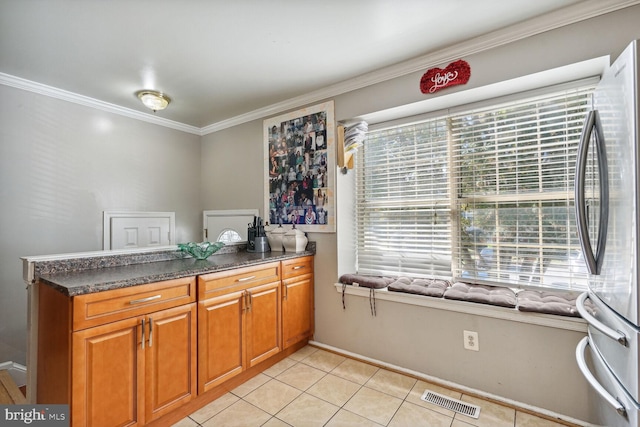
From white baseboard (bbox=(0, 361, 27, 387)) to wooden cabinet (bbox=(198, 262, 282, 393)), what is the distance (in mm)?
1775

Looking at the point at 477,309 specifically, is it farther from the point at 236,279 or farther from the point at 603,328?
the point at 236,279

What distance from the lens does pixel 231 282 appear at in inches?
82.9

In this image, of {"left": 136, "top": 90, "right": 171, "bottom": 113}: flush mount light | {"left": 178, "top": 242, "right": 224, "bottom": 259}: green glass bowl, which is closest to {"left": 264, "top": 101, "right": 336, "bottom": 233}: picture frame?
{"left": 178, "top": 242, "right": 224, "bottom": 259}: green glass bowl

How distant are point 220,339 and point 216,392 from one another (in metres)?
0.38

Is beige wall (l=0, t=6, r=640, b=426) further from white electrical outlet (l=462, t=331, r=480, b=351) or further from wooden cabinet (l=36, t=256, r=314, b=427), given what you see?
wooden cabinet (l=36, t=256, r=314, b=427)

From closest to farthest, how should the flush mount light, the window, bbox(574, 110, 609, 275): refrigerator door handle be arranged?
bbox(574, 110, 609, 275): refrigerator door handle
the window
the flush mount light

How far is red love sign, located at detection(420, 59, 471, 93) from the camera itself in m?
2.06

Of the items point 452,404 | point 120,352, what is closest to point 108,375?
point 120,352

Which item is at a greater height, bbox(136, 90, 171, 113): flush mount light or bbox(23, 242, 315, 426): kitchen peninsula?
bbox(136, 90, 171, 113): flush mount light

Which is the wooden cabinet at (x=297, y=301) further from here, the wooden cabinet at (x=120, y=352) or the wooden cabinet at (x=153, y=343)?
the wooden cabinet at (x=120, y=352)

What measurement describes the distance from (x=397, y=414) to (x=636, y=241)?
1.54 meters

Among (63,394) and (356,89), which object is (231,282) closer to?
(63,394)

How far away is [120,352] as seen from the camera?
153 centimetres

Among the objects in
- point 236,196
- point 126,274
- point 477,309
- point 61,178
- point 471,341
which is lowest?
point 471,341
